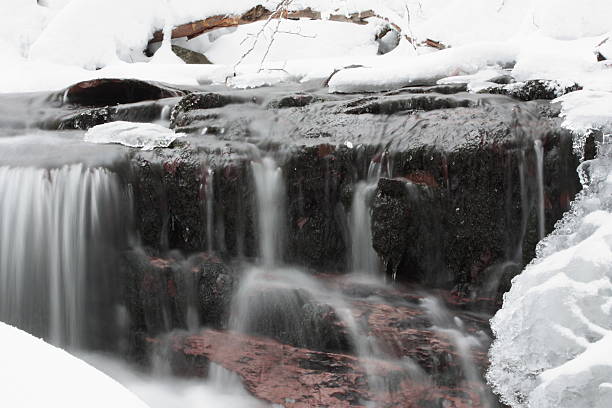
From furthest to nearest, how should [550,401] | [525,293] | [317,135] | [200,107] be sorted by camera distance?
[200,107], [317,135], [525,293], [550,401]

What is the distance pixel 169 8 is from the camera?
30.2ft

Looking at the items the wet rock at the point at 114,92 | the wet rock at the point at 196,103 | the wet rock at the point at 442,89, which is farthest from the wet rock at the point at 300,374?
the wet rock at the point at 114,92

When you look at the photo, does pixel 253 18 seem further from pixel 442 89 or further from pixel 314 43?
pixel 442 89

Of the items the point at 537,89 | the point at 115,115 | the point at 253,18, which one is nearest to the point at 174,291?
the point at 115,115

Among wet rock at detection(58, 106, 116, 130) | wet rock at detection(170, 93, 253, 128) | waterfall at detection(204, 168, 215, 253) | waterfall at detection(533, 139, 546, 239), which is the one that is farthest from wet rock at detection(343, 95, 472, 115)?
wet rock at detection(58, 106, 116, 130)

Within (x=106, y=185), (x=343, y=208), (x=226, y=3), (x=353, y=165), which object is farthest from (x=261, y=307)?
(x=226, y=3)

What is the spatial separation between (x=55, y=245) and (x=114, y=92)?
2183 mm

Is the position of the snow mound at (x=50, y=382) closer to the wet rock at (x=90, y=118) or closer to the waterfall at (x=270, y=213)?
the waterfall at (x=270, y=213)

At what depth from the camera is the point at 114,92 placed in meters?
5.29

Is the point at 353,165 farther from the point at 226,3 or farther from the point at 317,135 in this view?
the point at 226,3

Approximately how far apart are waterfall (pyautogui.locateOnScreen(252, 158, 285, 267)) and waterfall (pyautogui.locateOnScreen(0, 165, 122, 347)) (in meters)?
0.92

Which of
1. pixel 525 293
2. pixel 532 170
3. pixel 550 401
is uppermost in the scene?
pixel 532 170

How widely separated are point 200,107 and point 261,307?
1.85 metres

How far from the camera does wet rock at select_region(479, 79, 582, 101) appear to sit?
141 inches
